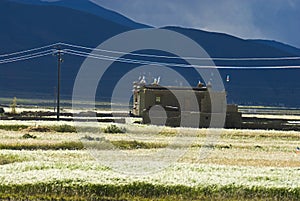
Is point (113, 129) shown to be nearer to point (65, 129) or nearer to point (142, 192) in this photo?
point (65, 129)

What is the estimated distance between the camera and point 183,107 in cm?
9381

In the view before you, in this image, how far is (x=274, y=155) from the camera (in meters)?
40.9

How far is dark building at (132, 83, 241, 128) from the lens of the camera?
7769 centimetres

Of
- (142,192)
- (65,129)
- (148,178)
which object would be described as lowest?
(142,192)

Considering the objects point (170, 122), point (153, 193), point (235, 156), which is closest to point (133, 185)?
point (153, 193)

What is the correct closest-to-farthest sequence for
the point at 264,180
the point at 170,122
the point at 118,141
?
the point at 264,180
the point at 118,141
the point at 170,122

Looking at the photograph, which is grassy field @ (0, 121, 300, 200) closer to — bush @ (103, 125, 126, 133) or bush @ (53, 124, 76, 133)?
bush @ (103, 125, 126, 133)

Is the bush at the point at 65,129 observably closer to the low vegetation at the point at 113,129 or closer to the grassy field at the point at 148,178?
the low vegetation at the point at 113,129

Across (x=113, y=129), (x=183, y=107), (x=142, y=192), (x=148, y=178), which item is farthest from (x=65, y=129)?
(x=142, y=192)

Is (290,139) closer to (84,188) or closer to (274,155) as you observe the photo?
(274,155)

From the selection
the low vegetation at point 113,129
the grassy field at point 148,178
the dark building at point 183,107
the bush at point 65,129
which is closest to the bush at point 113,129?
the low vegetation at point 113,129

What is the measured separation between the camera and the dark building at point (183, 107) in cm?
7769

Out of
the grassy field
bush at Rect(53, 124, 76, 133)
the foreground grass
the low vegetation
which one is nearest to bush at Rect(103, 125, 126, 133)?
the low vegetation

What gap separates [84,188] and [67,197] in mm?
939
